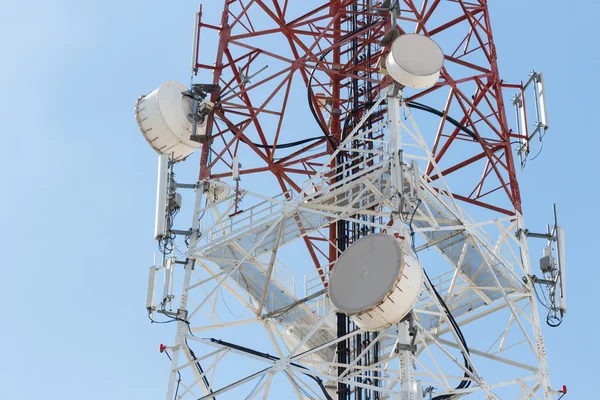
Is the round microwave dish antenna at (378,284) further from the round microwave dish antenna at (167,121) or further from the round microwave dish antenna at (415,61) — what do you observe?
the round microwave dish antenna at (167,121)

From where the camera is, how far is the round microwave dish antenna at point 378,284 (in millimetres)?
27188

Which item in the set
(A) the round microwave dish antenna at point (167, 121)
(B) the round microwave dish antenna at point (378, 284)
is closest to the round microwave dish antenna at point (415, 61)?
(B) the round microwave dish antenna at point (378, 284)

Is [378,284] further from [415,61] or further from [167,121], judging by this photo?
[167,121]

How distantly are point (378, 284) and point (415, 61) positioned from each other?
20.9 ft

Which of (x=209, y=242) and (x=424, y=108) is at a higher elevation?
(x=424, y=108)

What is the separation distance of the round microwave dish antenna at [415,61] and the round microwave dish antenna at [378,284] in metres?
4.62

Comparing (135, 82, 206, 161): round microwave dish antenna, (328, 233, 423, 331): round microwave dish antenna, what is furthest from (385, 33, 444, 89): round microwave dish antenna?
(135, 82, 206, 161): round microwave dish antenna

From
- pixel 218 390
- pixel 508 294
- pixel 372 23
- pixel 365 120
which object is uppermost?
pixel 372 23

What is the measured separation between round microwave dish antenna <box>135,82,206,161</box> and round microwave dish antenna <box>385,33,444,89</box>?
21.3 feet

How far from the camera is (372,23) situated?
1328 inches

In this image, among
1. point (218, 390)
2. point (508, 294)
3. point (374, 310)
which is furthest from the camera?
point (508, 294)

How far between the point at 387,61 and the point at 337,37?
602 cm

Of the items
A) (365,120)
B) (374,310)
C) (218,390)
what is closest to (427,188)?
(365,120)

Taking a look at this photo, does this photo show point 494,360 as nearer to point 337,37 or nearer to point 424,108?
point 424,108
